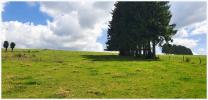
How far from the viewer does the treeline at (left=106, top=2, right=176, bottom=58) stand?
71375 mm

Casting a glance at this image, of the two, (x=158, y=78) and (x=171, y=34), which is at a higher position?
(x=171, y=34)

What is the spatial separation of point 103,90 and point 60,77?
7.48m

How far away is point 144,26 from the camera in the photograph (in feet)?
234

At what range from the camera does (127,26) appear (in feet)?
247

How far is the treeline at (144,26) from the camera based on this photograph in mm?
71375

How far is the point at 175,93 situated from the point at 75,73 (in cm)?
1248

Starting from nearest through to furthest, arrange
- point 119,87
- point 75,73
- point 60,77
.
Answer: point 119,87, point 60,77, point 75,73

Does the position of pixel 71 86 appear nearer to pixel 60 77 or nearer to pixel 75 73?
pixel 60 77

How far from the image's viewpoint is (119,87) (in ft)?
87.6

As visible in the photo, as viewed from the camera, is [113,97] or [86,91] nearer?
[113,97]

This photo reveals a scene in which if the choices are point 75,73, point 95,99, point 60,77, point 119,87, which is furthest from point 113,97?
point 75,73

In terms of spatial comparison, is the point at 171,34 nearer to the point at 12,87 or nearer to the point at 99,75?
the point at 99,75

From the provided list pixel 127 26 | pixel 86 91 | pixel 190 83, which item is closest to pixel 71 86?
pixel 86 91

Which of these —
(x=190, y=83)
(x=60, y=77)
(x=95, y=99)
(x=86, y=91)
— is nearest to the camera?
(x=95, y=99)
